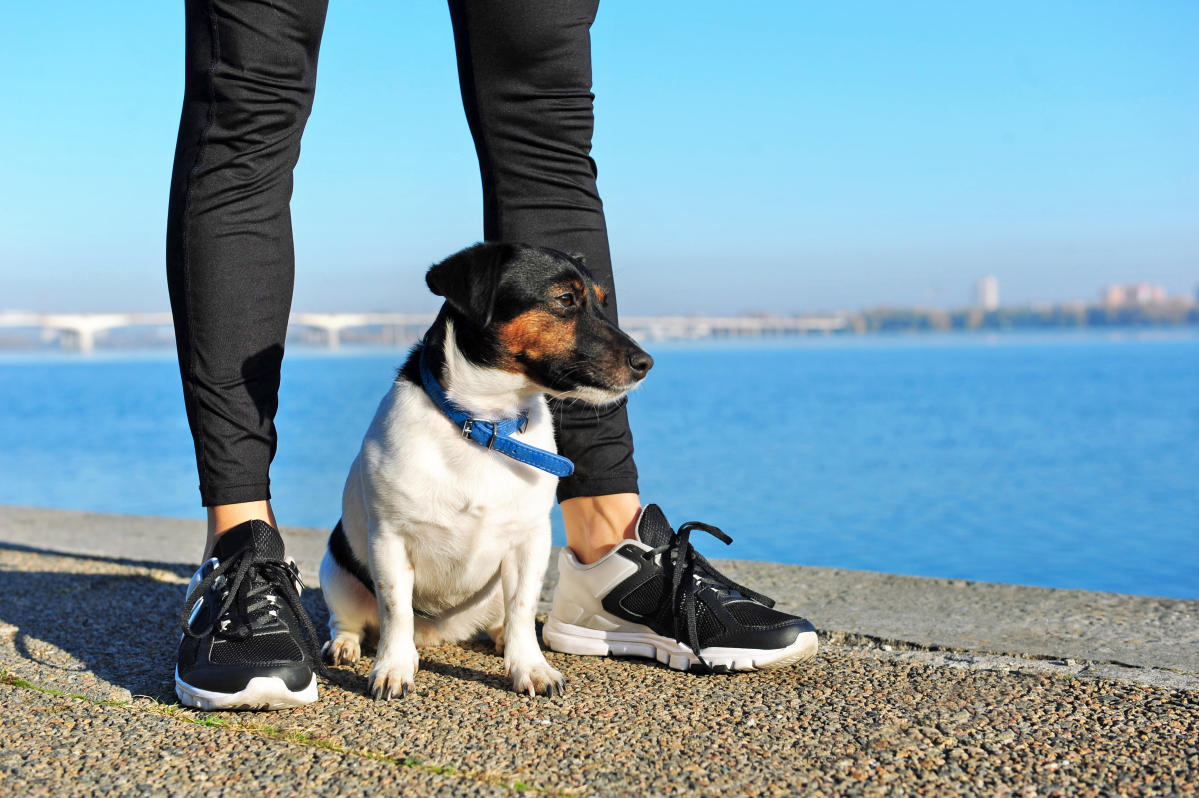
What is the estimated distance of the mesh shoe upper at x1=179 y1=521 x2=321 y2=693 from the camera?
185cm

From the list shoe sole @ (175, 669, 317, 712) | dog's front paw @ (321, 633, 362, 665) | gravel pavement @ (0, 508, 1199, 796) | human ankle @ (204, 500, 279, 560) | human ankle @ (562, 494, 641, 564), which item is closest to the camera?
gravel pavement @ (0, 508, 1199, 796)

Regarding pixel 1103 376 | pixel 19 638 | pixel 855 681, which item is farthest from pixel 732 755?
pixel 1103 376

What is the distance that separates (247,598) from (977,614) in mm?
1725

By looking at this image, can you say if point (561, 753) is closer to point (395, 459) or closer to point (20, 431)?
point (395, 459)

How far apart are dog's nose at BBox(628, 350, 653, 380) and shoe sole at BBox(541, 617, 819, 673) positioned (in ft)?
1.86

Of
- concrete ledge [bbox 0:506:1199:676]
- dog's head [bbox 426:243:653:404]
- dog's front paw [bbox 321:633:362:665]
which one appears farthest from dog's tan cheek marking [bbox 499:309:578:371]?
concrete ledge [bbox 0:506:1199:676]

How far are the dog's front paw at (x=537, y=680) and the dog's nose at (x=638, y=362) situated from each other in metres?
0.62

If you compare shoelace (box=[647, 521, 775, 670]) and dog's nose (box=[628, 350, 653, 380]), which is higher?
dog's nose (box=[628, 350, 653, 380])

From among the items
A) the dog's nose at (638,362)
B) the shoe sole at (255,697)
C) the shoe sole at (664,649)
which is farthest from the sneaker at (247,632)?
the dog's nose at (638,362)

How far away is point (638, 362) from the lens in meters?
2.15

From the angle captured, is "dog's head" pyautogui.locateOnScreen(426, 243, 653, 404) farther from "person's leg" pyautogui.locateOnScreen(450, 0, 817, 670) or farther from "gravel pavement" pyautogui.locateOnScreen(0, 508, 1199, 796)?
"gravel pavement" pyautogui.locateOnScreen(0, 508, 1199, 796)

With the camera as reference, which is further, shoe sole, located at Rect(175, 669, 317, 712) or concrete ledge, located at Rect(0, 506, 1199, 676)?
concrete ledge, located at Rect(0, 506, 1199, 676)

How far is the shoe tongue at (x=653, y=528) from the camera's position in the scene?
2328 mm

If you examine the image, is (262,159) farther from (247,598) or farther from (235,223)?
(247,598)
